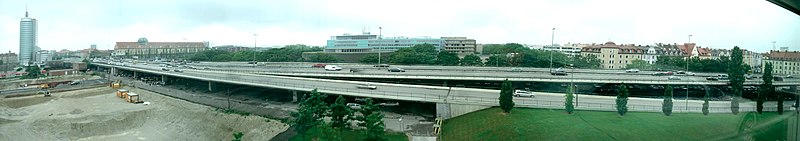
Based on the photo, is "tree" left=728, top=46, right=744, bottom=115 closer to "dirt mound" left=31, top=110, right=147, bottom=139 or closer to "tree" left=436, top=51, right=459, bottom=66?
"dirt mound" left=31, top=110, right=147, bottom=139

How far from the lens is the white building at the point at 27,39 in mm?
7665

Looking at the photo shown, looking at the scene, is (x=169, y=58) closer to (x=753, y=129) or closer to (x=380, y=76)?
(x=380, y=76)

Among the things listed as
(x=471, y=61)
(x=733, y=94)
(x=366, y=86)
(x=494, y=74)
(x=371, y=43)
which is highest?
(x=371, y=43)

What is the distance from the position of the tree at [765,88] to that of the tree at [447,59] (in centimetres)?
927

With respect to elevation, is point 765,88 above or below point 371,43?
Answer: below

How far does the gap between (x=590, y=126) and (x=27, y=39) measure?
8.66 m

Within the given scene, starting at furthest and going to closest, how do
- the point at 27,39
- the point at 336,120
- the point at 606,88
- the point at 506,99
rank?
the point at 27,39 → the point at 606,88 → the point at 506,99 → the point at 336,120

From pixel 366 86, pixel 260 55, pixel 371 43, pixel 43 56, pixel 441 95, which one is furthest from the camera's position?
pixel 371 43

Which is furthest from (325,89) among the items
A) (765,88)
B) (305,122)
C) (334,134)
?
(765,88)

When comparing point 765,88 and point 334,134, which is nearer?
point 765,88

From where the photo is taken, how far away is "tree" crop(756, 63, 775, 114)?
160 inches

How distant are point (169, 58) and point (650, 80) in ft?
38.6

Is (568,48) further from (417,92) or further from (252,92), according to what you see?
(252,92)

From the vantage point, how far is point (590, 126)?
18.4 feet
